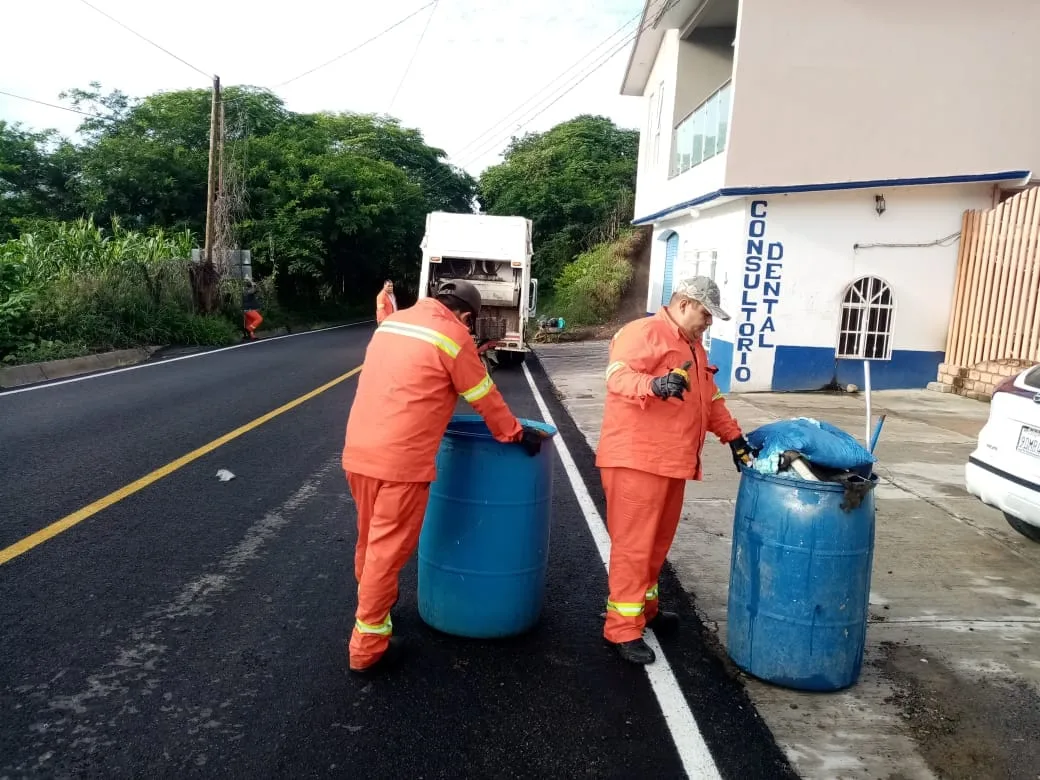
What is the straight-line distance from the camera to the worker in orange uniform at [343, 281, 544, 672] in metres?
3.57

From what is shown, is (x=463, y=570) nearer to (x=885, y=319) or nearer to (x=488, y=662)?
(x=488, y=662)

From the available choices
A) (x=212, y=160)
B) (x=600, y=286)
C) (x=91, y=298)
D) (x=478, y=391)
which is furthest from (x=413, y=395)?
(x=600, y=286)

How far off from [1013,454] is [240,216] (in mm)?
24302

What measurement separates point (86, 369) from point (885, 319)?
42.2 ft

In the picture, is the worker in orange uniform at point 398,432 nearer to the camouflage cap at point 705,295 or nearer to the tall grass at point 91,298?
the camouflage cap at point 705,295

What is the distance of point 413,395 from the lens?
3574mm

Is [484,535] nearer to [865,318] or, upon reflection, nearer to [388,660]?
[388,660]

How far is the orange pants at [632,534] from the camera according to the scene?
12.5 ft

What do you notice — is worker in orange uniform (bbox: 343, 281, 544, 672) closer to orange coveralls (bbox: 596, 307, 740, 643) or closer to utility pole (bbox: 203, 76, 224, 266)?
orange coveralls (bbox: 596, 307, 740, 643)

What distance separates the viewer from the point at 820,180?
474 inches

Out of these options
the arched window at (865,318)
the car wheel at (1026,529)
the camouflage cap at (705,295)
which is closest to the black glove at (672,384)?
the camouflage cap at (705,295)

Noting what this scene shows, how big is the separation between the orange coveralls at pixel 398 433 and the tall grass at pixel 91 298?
1158 centimetres

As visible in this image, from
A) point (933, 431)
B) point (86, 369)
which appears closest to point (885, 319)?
point (933, 431)

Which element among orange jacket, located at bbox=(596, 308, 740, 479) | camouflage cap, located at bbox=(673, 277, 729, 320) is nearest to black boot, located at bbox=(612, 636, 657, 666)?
orange jacket, located at bbox=(596, 308, 740, 479)
